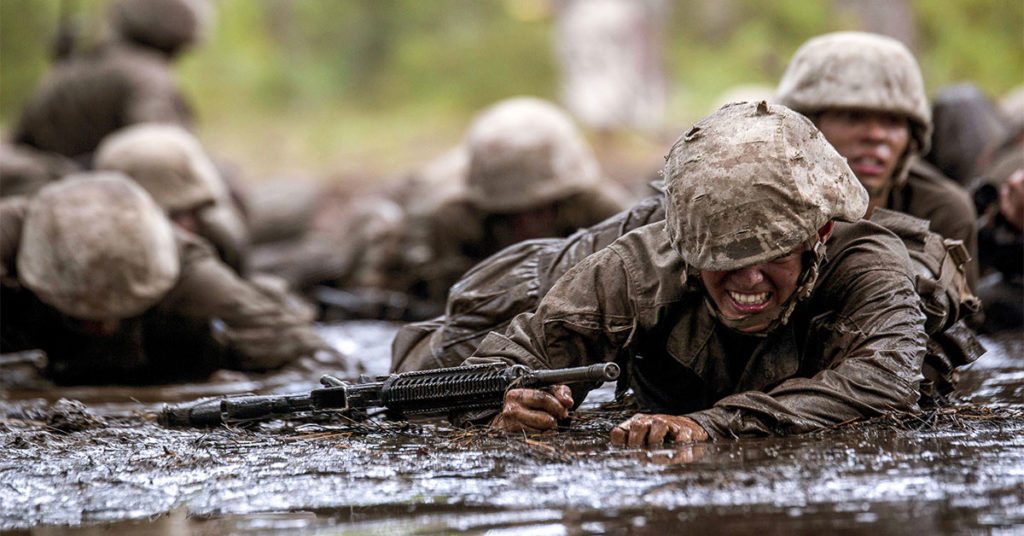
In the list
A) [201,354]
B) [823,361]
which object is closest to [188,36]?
[201,354]

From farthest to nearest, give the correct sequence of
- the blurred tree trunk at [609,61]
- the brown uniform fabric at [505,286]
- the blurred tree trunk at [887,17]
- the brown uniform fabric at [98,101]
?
the blurred tree trunk at [609,61] → the blurred tree trunk at [887,17] → the brown uniform fabric at [98,101] → the brown uniform fabric at [505,286]

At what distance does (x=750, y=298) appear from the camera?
457cm

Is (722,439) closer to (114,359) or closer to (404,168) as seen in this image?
(114,359)

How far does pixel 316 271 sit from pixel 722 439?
8.72 metres

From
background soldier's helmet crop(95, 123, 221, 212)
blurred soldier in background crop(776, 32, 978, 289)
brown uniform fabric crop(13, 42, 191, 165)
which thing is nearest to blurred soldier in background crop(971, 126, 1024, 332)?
blurred soldier in background crop(776, 32, 978, 289)

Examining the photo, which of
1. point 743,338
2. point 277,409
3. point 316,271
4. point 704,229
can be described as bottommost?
point 316,271

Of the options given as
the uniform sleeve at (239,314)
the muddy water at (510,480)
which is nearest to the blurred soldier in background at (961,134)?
the uniform sleeve at (239,314)

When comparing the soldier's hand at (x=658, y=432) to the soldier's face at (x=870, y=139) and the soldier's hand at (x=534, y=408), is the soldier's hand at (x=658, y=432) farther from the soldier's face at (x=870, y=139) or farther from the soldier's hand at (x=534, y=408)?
the soldier's face at (x=870, y=139)

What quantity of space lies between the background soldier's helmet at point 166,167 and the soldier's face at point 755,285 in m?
5.78

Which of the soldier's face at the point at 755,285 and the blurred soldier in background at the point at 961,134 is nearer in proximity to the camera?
the soldier's face at the point at 755,285

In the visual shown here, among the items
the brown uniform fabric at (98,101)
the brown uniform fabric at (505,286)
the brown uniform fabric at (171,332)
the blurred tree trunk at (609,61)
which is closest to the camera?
the brown uniform fabric at (505,286)

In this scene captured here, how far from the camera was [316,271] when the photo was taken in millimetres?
12953

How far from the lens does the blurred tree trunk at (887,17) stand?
1873 centimetres

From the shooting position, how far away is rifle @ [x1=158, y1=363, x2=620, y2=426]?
464 centimetres
